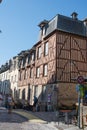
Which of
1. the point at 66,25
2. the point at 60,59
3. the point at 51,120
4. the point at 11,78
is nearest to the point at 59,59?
the point at 60,59

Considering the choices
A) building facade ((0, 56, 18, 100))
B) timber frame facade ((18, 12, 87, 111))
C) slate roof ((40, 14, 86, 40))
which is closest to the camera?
timber frame facade ((18, 12, 87, 111))

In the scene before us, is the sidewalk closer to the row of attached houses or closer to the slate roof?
the row of attached houses

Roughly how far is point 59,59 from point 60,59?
0.13 metres

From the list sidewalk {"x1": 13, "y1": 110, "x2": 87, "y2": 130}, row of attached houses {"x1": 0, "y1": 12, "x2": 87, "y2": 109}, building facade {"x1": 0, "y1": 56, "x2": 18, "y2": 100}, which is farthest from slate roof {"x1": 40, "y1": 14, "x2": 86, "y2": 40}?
building facade {"x1": 0, "y1": 56, "x2": 18, "y2": 100}

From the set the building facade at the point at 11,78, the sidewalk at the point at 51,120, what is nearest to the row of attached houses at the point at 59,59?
the sidewalk at the point at 51,120

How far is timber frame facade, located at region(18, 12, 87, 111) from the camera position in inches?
901

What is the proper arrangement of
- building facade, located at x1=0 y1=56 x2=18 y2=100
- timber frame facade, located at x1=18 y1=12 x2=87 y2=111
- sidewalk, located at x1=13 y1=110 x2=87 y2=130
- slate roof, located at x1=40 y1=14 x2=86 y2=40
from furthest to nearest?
building facade, located at x1=0 y1=56 x2=18 y2=100
slate roof, located at x1=40 y1=14 x2=86 y2=40
timber frame facade, located at x1=18 y1=12 x2=87 y2=111
sidewalk, located at x1=13 y1=110 x2=87 y2=130

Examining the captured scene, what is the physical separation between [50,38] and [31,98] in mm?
9119

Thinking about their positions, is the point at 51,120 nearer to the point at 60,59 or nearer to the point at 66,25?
the point at 60,59

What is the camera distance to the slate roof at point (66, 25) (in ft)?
80.8

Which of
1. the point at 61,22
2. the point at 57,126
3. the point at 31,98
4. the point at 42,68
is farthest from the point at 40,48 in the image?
the point at 57,126

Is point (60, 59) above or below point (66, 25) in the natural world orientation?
below

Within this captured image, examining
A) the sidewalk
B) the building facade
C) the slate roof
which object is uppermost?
the slate roof

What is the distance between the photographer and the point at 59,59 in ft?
76.8
